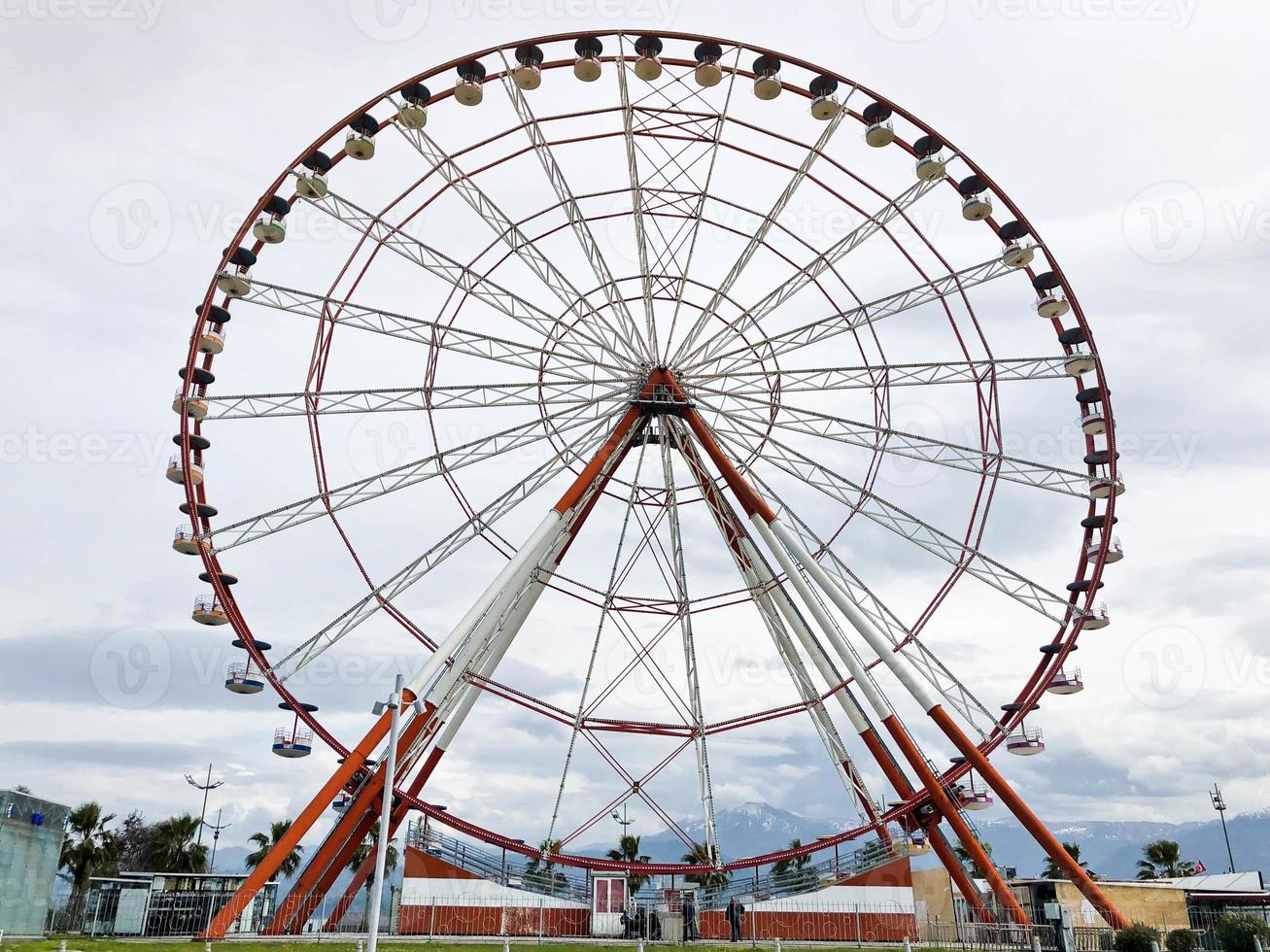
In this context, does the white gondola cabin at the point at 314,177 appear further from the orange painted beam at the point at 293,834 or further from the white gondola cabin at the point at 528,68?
the orange painted beam at the point at 293,834

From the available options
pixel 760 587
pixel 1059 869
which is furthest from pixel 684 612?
pixel 1059 869

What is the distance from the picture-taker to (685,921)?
3164cm

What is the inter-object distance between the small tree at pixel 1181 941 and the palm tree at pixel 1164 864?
48.2m

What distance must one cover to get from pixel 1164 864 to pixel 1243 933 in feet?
179

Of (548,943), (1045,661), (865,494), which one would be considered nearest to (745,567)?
(865,494)

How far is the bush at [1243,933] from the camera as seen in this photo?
22062 millimetres

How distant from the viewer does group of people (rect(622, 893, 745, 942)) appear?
1232 inches

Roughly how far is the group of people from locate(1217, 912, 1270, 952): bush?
13290 mm

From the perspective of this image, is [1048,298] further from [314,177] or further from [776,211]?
[314,177]

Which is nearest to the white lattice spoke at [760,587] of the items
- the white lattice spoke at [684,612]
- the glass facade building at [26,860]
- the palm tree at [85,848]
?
the white lattice spoke at [684,612]

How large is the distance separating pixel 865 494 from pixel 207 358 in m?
19.7

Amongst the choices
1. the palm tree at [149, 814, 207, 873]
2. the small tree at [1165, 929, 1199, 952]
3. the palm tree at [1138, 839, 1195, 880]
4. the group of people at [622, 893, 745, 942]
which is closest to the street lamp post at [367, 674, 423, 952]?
the group of people at [622, 893, 745, 942]

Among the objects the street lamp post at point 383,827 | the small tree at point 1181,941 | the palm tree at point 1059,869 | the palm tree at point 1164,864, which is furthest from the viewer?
the palm tree at point 1164,864

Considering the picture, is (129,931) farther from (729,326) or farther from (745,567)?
(729,326)
